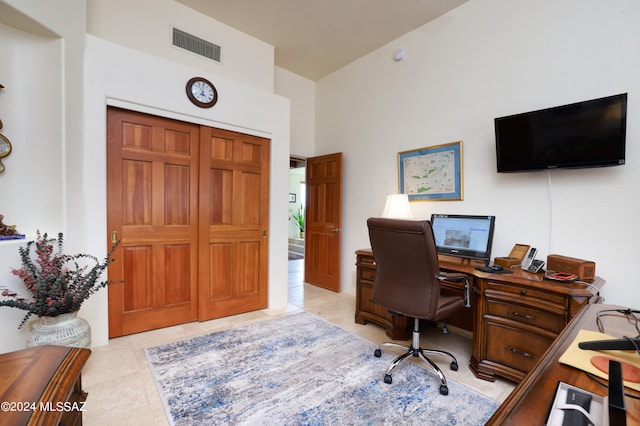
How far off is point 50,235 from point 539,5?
447cm

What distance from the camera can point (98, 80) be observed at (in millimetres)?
2486

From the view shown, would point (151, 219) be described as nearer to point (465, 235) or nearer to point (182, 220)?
point (182, 220)

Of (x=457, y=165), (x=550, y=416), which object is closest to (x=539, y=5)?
(x=457, y=165)

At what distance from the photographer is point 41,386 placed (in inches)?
26.5

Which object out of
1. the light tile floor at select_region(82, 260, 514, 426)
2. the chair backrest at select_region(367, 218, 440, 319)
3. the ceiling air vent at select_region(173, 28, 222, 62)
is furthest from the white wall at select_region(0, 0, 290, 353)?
the chair backrest at select_region(367, 218, 440, 319)

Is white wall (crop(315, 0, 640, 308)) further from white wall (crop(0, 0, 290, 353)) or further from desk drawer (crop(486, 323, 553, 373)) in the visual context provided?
white wall (crop(0, 0, 290, 353))

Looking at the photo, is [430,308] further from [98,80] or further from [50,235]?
[98,80]

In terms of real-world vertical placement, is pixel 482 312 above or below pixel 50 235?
below

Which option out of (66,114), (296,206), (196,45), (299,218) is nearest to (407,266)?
(66,114)

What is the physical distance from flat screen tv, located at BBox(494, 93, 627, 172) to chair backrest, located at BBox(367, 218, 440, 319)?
1.24 metres

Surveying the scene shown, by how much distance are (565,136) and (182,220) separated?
11.5 feet

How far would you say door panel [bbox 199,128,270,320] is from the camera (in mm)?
3139

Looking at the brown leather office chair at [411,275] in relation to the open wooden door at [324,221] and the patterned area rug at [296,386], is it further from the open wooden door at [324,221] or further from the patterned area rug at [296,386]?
the open wooden door at [324,221]

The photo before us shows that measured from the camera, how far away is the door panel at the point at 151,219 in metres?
2.67
